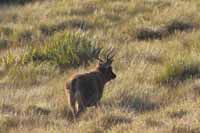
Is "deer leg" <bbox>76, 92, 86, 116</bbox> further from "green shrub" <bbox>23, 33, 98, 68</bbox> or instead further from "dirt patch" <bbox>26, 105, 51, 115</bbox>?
"green shrub" <bbox>23, 33, 98, 68</bbox>

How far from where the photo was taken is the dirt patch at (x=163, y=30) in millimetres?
13078

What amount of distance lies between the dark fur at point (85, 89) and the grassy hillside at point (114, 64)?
12cm

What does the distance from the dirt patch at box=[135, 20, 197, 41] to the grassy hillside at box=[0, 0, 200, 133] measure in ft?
0.06

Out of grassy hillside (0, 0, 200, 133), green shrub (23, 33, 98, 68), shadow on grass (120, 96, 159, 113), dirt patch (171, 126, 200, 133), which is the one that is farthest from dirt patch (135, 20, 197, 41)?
dirt patch (171, 126, 200, 133)

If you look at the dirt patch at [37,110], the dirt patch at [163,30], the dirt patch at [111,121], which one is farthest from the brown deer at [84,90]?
the dirt patch at [163,30]

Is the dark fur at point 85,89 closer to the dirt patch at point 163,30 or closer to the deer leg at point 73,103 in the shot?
the deer leg at point 73,103

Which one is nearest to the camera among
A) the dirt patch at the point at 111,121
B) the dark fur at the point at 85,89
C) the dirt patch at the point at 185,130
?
the dirt patch at the point at 185,130

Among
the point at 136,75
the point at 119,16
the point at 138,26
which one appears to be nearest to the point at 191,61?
the point at 136,75

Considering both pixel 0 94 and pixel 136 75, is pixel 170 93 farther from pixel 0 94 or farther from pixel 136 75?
pixel 0 94

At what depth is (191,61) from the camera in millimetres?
10156

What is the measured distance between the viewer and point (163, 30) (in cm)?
1328

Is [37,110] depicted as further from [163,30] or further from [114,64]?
[163,30]

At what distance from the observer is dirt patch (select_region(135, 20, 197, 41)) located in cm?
1308

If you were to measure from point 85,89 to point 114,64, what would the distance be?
262 centimetres
